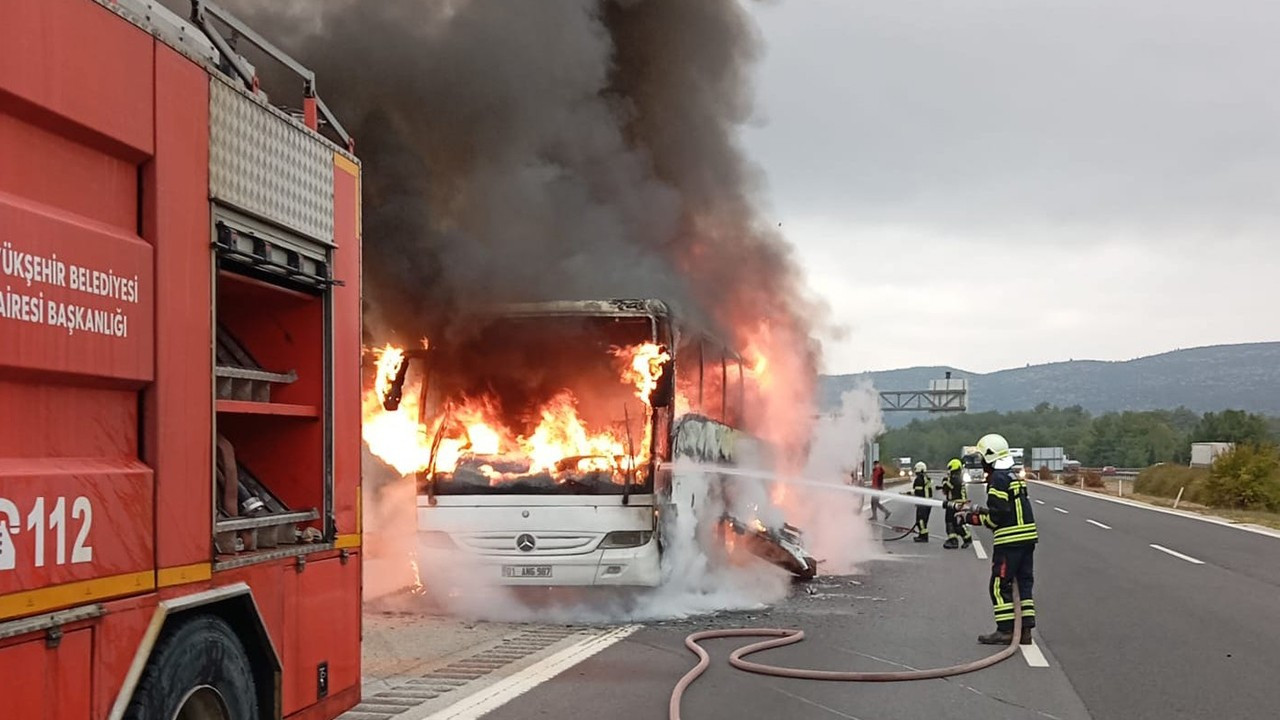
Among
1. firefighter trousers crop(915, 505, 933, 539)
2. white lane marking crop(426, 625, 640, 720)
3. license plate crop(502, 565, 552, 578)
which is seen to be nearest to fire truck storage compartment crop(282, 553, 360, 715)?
white lane marking crop(426, 625, 640, 720)

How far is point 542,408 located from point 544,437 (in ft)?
0.91

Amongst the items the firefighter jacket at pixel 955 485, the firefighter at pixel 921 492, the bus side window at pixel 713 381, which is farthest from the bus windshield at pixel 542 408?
the firefighter at pixel 921 492

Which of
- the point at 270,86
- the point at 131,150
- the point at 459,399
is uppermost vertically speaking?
the point at 270,86

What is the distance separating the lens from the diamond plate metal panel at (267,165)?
455 cm

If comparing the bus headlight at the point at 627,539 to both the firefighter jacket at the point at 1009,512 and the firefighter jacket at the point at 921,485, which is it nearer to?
the firefighter jacket at the point at 1009,512

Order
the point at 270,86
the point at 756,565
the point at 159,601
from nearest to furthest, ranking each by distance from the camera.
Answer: the point at 159,601
the point at 270,86
the point at 756,565

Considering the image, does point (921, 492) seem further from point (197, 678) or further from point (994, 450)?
point (197, 678)

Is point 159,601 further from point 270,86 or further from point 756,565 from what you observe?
point 756,565

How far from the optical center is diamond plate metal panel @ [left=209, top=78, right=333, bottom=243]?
4.55m

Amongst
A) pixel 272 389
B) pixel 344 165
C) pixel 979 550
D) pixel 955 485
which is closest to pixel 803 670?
pixel 272 389

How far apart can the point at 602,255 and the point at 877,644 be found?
5.05m

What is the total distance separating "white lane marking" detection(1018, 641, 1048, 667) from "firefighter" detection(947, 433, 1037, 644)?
10 centimetres

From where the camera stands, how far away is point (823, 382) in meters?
23.1

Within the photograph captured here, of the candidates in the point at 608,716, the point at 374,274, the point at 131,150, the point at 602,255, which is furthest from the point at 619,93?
the point at 131,150
